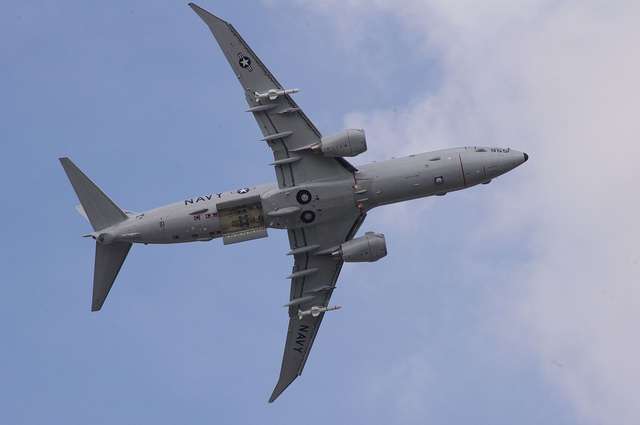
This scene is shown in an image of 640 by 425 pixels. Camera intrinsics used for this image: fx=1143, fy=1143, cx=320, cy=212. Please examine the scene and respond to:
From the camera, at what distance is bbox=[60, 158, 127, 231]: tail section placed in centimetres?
8838

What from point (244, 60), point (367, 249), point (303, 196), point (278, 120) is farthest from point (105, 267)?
point (367, 249)

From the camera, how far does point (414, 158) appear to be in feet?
290

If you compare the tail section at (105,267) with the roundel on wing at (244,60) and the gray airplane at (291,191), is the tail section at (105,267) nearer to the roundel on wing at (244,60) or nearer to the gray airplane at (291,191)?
the gray airplane at (291,191)

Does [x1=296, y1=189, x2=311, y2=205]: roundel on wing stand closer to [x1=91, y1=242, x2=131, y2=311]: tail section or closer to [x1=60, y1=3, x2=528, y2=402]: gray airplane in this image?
[x1=60, y1=3, x2=528, y2=402]: gray airplane

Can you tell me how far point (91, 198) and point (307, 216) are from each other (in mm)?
16804

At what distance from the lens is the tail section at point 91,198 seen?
3479 inches

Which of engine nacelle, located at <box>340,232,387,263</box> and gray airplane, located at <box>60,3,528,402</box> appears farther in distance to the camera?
engine nacelle, located at <box>340,232,387,263</box>

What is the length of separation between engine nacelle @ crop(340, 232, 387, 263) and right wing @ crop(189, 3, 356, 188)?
5.65 meters

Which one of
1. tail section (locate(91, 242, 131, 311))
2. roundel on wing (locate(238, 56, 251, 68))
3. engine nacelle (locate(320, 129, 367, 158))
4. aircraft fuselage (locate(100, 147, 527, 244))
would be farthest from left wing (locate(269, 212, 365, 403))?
roundel on wing (locate(238, 56, 251, 68))

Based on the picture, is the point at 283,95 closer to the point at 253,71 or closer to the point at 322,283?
the point at 253,71

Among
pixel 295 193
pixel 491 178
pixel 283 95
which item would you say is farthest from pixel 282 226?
pixel 491 178

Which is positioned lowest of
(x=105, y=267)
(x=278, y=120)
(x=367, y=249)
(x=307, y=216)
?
(x=367, y=249)

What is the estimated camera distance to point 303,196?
88500mm

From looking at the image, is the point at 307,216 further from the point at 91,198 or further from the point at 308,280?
the point at 91,198
